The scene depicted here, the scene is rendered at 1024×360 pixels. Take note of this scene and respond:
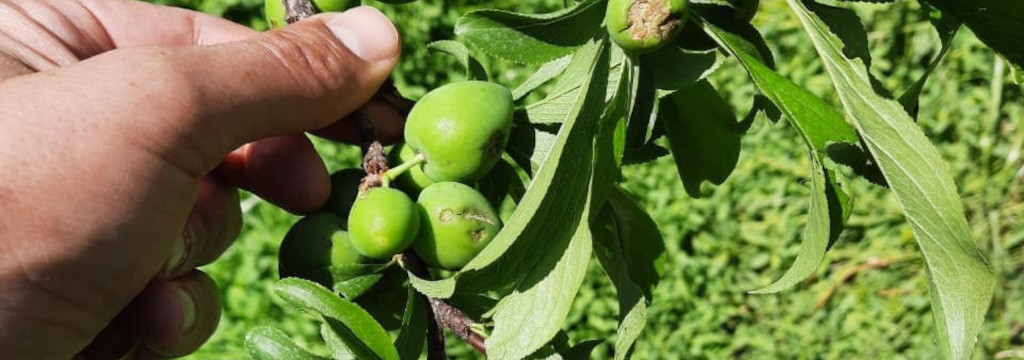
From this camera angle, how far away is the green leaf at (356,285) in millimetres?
1095

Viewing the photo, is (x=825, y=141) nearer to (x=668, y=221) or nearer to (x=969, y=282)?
(x=969, y=282)

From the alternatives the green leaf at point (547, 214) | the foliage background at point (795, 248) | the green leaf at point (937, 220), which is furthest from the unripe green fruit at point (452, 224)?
the foliage background at point (795, 248)

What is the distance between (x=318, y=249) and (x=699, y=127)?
437 millimetres

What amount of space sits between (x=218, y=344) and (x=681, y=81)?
244 centimetres

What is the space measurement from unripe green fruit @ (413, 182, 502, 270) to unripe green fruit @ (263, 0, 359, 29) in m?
0.28

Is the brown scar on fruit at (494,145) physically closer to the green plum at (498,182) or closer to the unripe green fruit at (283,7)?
the green plum at (498,182)

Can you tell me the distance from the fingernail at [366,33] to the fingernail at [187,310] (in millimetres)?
410

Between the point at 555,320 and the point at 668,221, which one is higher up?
the point at 555,320

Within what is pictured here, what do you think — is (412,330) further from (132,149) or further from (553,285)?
(132,149)

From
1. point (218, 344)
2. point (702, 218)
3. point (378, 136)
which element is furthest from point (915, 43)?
point (378, 136)

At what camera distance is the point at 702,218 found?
3.35 m

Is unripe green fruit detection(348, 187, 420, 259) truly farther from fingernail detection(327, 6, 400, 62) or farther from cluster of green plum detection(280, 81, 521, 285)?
fingernail detection(327, 6, 400, 62)

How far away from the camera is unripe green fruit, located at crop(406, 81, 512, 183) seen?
1051mm

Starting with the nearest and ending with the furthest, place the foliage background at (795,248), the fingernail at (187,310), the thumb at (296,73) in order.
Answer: the thumb at (296,73)
the fingernail at (187,310)
the foliage background at (795,248)
